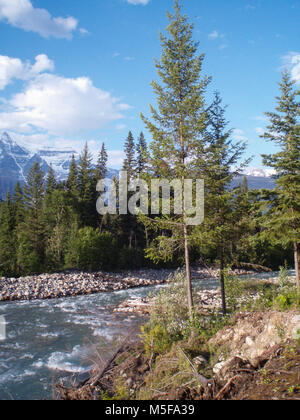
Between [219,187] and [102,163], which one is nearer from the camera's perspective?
[219,187]

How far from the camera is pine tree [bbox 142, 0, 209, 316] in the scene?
1056 centimetres

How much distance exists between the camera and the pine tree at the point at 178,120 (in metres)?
10.6

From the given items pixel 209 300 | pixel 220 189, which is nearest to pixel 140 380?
pixel 220 189

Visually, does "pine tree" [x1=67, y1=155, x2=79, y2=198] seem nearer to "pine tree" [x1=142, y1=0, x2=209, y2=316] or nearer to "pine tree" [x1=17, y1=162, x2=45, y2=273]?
"pine tree" [x1=17, y1=162, x2=45, y2=273]

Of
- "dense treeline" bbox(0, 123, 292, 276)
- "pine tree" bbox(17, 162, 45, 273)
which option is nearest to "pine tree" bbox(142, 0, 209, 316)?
"dense treeline" bbox(0, 123, 292, 276)

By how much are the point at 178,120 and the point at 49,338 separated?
11.5 m

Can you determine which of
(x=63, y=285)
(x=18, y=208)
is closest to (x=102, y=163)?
(x=18, y=208)

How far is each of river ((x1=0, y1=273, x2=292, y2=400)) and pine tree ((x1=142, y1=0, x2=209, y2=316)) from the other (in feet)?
16.4

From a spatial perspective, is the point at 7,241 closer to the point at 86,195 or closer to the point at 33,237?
the point at 33,237

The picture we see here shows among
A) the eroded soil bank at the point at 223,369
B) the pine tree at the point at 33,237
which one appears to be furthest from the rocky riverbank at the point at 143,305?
the pine tree at the point at 33,237

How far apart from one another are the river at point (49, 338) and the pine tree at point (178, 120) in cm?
501

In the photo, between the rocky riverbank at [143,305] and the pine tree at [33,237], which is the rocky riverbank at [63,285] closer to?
the rocky riverbank at [143,305]

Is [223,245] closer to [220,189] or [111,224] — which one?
[220,189]

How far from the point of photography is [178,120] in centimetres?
1109
